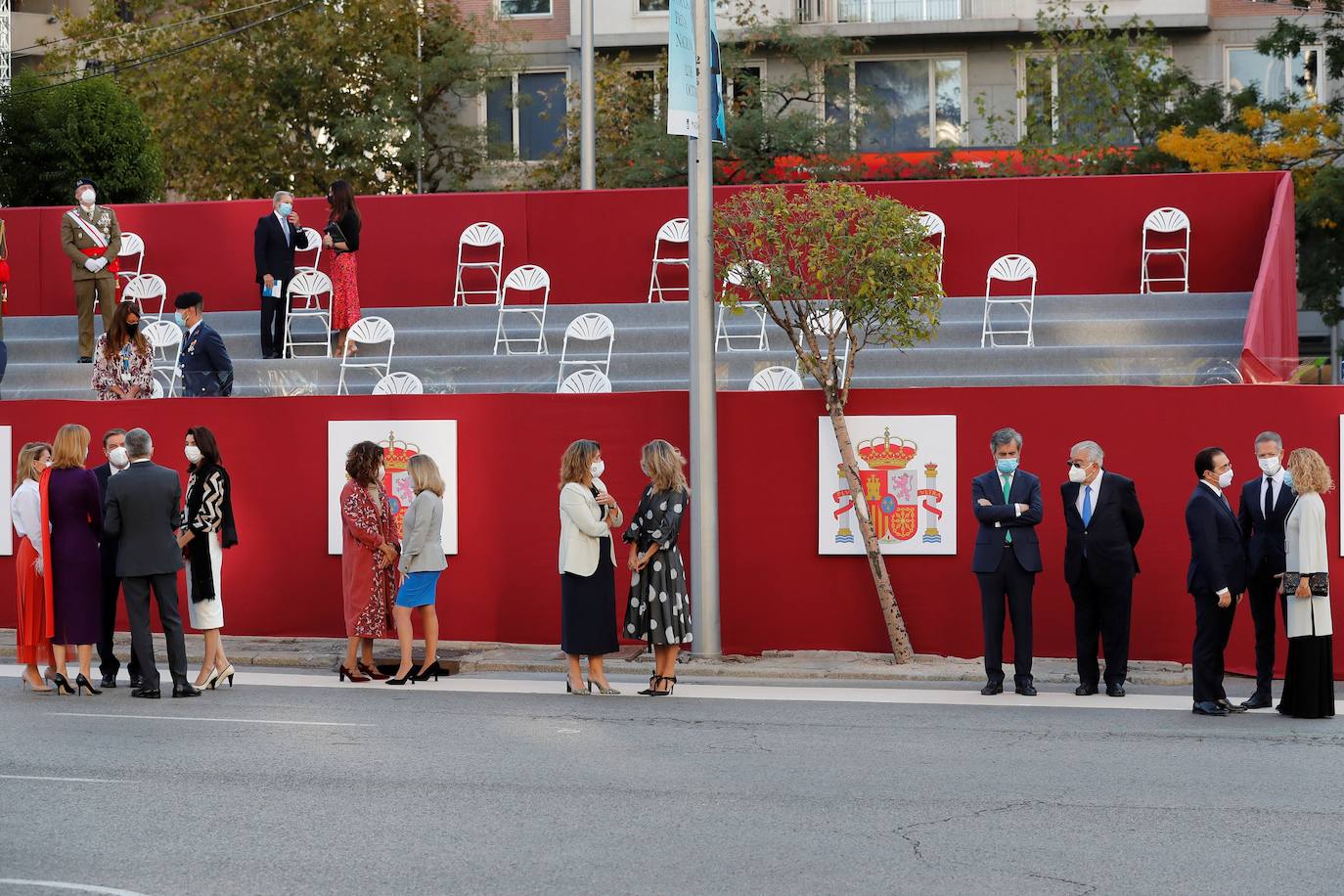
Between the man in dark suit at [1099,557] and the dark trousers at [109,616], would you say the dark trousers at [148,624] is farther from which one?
the man in dark suit at [1099,557]

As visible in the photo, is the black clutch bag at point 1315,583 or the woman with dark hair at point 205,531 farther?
the woman with dark hair at point 205,531

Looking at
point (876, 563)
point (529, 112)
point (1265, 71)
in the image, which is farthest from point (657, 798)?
point (1265, 71)

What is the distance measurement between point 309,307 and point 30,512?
10.9 m

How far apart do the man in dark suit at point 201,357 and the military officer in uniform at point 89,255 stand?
4.70 m

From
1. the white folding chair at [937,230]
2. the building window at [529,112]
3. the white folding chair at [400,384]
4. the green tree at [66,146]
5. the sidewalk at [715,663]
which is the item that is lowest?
the sidewalk at [715,663]

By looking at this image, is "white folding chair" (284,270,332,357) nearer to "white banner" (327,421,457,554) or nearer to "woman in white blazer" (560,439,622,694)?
"white banner" (327,421,457,554)

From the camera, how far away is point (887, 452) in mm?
14664

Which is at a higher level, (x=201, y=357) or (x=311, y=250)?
(x=311, y=250)

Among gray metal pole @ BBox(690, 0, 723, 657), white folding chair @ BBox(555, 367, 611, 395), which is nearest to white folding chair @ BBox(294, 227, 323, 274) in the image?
white folding chair @ BBox(555, 367, 611, 395)

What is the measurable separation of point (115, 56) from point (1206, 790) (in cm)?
3548

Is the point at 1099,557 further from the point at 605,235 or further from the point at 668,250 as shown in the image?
the point at 605,235

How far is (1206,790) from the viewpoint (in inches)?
351

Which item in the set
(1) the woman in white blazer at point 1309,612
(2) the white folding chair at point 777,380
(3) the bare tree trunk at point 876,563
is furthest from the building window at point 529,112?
(1) the woman in white blazer at point 1309,612

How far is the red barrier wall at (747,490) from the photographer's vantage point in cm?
1412
